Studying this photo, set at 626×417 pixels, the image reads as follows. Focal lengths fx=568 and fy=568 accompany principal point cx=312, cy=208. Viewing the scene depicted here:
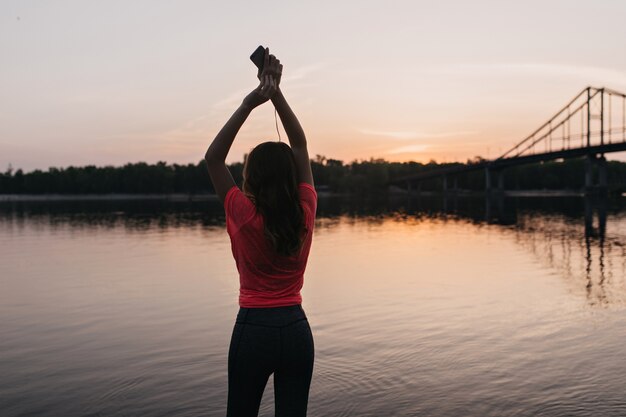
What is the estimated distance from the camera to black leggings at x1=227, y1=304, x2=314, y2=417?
2938 millimetres

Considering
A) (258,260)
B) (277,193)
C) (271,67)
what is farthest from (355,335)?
(271,67)

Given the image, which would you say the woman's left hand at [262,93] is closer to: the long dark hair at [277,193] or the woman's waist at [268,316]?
the long dark hair at [277,193]

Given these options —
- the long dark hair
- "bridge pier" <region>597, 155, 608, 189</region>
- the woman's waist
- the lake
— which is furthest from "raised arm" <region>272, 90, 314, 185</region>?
"bridge pier" <region>597, 155, 608, 189</region>

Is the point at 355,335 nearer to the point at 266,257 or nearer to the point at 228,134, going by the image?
the point at 266,257

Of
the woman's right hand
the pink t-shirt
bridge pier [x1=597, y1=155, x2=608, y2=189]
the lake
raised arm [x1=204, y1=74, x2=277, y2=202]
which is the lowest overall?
the lake

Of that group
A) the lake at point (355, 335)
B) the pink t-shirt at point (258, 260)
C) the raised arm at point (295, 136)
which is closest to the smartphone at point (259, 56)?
the raised arm at point (295, 136)

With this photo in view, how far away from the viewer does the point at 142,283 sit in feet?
52.2

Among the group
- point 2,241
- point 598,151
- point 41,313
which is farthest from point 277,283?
point 598,151

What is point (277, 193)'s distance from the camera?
290 cm

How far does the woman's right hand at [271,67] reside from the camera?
9.90 ft

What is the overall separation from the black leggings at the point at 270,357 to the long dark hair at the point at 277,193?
0.37m

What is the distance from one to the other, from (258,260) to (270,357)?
1.66ft

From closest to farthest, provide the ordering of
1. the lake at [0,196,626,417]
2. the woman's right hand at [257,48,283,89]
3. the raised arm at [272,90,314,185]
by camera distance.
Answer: the woman's right hand at [257,48,283,89]
the raised arm at [272,90,314,185]
the lake at [0,196,626,417]

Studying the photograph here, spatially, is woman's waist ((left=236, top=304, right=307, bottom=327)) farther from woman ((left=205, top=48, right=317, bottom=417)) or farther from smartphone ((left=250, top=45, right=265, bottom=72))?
smartphone ((left=250, top=45, right=265, bottom=72))
